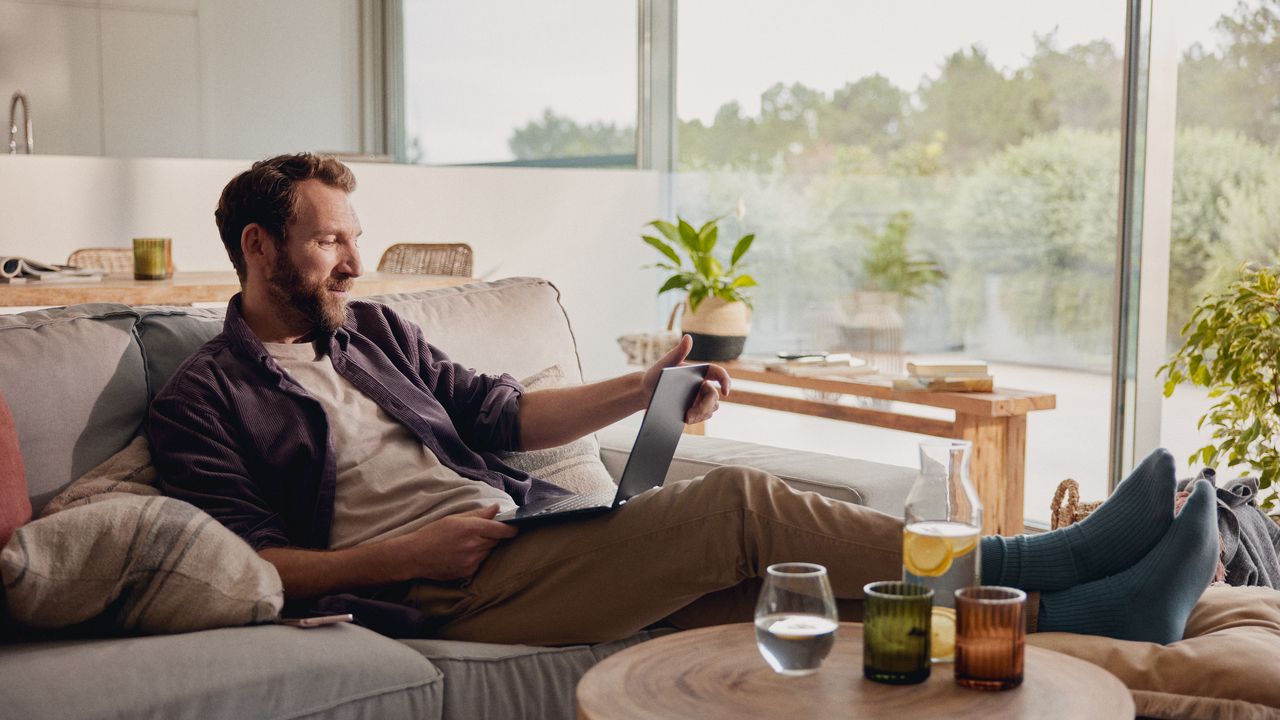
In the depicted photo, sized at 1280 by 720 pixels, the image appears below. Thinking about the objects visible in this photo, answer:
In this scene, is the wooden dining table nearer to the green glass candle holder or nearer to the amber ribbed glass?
the green glass candle holder

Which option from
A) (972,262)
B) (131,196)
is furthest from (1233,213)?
(131,196)

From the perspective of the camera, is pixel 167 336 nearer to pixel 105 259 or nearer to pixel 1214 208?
pixel 105 259

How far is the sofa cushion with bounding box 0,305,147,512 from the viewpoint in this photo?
188cm

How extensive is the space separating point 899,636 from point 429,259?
3188mm

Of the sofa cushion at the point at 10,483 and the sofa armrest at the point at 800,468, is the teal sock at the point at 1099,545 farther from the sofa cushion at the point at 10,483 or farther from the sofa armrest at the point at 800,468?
the sofa cushion at the point at 10,483

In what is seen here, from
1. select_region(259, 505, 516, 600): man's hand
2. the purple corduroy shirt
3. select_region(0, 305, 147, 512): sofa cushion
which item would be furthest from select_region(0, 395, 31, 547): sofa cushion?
select_region(259, 505, 516, 600): man's hand

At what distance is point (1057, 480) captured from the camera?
4098 mm

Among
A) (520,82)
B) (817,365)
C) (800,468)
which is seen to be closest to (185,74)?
(520,82)

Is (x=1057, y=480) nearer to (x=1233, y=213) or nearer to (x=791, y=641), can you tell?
(x=1233, y=213)

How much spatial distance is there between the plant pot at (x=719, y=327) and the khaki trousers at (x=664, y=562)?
2128 mm

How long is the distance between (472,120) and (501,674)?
204 inches

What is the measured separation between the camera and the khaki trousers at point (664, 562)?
5.94 ft

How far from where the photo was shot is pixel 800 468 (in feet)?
7.82

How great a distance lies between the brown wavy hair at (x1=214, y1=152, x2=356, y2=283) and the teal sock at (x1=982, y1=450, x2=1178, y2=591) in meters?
1.23
